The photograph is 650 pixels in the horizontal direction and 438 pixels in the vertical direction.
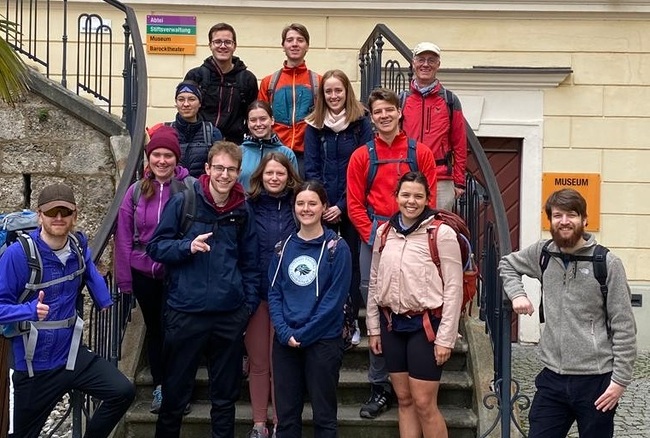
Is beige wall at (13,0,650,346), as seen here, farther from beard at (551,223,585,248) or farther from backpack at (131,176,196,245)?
beard at (551,223,585,248)

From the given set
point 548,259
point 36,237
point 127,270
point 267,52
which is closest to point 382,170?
point 548,259

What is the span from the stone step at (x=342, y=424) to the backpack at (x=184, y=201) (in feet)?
3.43

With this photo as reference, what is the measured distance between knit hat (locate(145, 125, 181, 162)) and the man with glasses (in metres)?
1.15

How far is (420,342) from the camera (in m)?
4.14

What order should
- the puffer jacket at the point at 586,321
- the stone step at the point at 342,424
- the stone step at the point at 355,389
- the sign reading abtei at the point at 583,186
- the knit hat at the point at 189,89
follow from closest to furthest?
1. the puffer jacket at the point at 586,321
2. the stone step at the point at 342,424
3. the stone step at the point at 355,389
4. the knit hat at the point at 189,89
5. the sign reading abtei at the point at 583,186

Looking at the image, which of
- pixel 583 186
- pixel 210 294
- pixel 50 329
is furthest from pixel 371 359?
pixel 583 186

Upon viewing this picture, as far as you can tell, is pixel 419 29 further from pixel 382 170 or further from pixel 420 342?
pixel 420 342

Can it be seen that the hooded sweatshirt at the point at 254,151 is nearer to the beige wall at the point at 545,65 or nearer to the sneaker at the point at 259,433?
the sneaker at the point at 259,433

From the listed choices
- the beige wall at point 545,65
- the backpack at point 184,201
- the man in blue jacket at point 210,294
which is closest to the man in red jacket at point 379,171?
the man in blue jacket at point 210,294

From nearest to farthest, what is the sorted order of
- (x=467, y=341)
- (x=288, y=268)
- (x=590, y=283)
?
1. (x=590, y=283)
2. (x=288, y=268)
3. (x=467, y=341)

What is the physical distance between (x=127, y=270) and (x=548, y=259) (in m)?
2.33

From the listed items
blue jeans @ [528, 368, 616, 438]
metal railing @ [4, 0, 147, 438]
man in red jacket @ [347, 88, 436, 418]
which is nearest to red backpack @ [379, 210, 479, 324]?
man in red jacket @ [347, 88, 436, 418]

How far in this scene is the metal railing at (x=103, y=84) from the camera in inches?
183

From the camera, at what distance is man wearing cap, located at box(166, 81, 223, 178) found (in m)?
5.19
